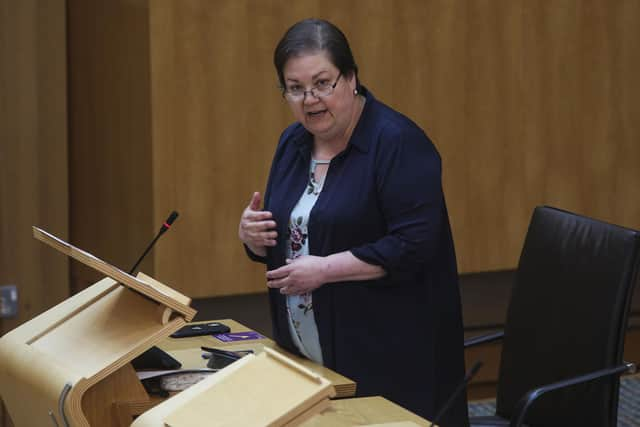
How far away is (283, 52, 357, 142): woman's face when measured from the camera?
8.91 feet

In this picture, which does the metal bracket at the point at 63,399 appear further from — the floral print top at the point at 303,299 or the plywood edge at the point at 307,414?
the floral print top at the point at 303,299

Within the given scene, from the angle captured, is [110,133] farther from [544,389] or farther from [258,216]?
[544,389]

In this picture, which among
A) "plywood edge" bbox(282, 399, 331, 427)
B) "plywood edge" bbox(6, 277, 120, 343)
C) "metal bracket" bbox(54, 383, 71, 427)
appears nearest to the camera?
"plywood edge" bbox(282, 399, 331, 427)

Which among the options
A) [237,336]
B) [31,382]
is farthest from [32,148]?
[31,382]

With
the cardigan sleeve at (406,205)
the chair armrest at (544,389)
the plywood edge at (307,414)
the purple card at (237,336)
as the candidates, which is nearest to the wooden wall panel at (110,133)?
the purple card at (237,336)

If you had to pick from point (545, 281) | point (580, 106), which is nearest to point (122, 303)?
point (545, 281)

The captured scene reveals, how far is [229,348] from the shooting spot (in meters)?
2.88

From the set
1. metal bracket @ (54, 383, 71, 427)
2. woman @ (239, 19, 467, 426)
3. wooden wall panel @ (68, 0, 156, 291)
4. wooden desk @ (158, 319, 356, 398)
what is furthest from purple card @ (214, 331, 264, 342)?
wooden wall panel @ (68, 0, 156, 291)

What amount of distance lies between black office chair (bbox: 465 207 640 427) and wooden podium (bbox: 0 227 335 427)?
3.15 ft

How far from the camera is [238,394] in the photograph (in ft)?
5.70

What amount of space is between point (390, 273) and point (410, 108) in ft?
6.72

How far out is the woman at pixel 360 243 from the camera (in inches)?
107

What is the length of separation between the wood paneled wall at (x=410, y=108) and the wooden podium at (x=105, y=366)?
1750 mm

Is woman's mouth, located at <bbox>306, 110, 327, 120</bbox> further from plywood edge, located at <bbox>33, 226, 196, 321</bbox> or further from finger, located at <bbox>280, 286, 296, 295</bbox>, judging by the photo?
plywood edge, located at <bbox>33, 226, 196, 321</bbox>
